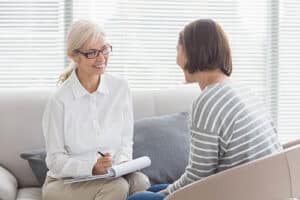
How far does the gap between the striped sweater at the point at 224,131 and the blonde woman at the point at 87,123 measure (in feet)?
2.25

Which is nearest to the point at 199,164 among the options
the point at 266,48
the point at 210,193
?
the point at 210,193

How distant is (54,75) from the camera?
3.70 m

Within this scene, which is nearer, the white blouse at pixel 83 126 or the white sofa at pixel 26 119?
the white blouse at pixel 83 126

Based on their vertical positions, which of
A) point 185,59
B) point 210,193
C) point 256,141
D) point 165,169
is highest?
point 185,59

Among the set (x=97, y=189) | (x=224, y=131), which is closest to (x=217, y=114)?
(x=224, y=131)

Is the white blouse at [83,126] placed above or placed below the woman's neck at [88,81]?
below

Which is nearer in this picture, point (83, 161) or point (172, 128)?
point (83, 161)

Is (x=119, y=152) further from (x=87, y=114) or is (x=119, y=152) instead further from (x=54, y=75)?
(x=54, y=75)

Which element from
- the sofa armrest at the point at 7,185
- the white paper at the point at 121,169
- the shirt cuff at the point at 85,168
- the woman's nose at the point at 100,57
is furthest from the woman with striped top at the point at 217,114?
the sofa armrest at the point at 7,185

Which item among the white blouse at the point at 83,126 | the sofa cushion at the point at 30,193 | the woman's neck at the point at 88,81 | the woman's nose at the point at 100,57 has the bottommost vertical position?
the sofa cushion at the point at 30,193

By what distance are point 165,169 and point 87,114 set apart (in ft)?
1.61

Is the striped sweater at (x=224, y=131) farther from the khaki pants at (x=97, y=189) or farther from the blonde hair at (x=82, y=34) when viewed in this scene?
the blonde hair at (x=82, y=34)

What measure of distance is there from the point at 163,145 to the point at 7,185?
801mm

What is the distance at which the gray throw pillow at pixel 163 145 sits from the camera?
3107mm
